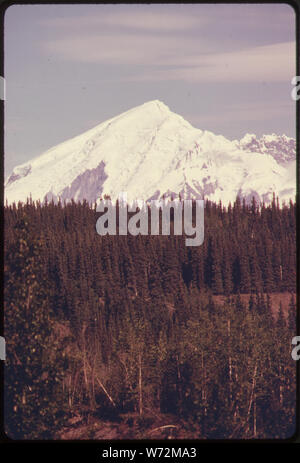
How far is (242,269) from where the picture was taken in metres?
171

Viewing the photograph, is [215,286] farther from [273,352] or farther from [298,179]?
[298,179]

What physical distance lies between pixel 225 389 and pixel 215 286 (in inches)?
4217

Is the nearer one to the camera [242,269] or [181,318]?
[181,318]

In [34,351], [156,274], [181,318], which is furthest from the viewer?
[156,274]

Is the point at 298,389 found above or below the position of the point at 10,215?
below

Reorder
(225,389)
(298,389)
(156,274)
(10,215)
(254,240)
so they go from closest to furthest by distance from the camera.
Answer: (298,389) → (225,389) → (156,274) → (254,240) → (10,215)

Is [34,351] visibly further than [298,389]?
Yes

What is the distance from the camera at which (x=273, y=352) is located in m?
77.7

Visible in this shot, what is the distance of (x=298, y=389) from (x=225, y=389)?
36.9 meters

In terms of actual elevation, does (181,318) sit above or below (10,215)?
below

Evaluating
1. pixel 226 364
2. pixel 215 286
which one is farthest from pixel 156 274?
pixel 226 364

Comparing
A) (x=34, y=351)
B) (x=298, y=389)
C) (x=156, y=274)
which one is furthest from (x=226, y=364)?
(x=156, y=274)

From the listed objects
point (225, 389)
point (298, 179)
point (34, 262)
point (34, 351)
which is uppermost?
point (298, 179)

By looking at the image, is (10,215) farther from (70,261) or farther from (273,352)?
(273,352)
